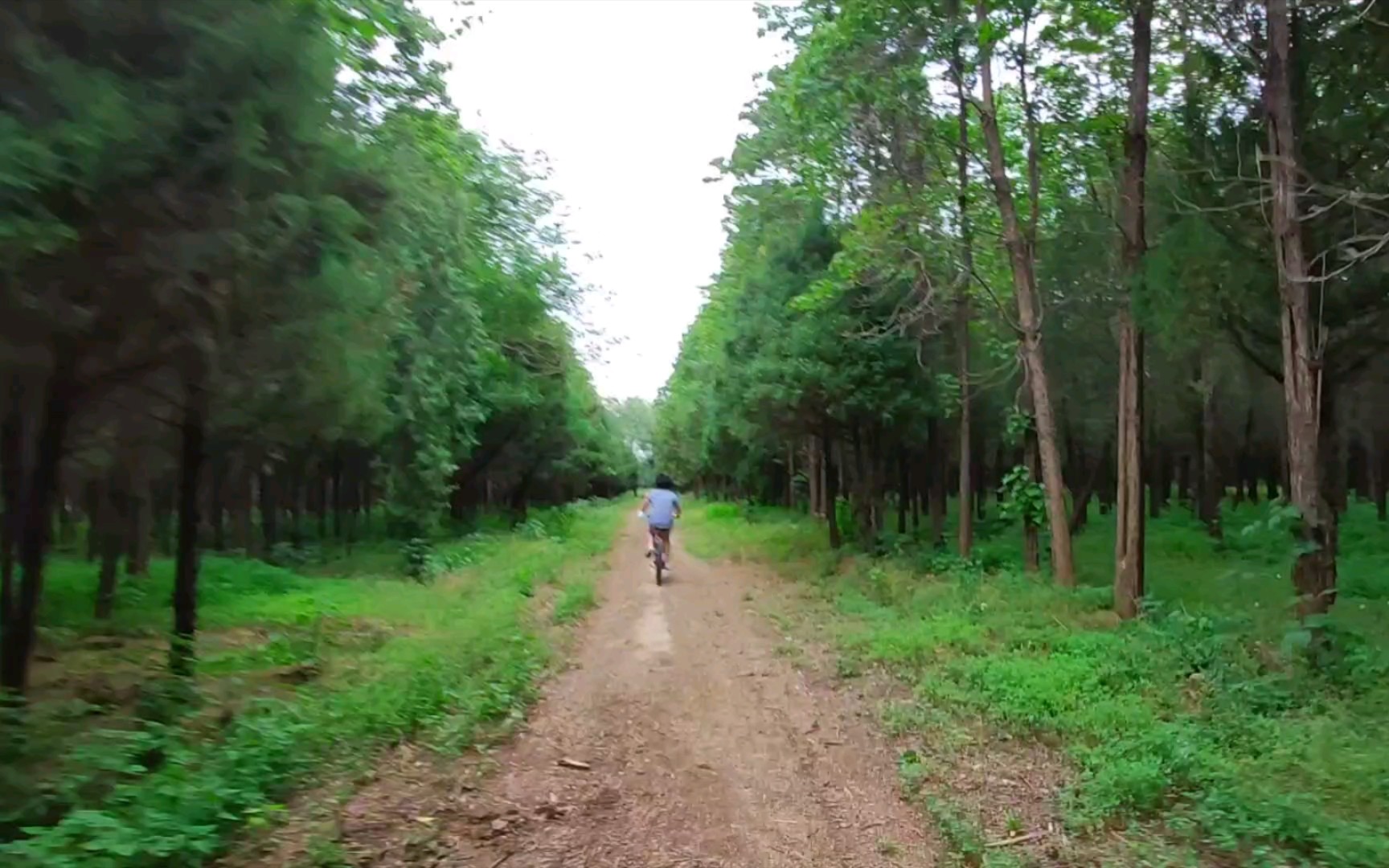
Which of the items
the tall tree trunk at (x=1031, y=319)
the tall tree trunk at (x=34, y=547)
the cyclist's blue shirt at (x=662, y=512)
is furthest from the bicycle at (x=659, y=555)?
the tall tree trunk at (x=34, y=547)

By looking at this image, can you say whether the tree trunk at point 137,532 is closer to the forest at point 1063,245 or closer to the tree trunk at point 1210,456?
the forest at point 1063,245

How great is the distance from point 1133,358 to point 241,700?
34.6ft

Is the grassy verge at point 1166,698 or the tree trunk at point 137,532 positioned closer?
the grassy verge at point 1166,698

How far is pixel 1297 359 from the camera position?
9.25m

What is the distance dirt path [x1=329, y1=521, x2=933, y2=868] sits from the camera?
219 inches

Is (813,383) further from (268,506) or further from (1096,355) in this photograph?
(268,506)

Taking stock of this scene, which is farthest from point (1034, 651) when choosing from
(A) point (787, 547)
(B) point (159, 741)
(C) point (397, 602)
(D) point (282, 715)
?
(A) point (787, 547)

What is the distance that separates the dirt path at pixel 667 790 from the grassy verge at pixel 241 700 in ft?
2.17

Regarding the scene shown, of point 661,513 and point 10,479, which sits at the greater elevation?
point 10,479

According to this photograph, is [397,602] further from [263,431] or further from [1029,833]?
[1029,833]

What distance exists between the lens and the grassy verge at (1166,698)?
5.55 meters

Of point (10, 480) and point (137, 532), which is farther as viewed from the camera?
point (137, 532)

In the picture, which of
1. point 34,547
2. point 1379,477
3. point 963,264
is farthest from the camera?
point 1379,477

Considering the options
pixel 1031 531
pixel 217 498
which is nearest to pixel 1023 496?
pixel 1031 531
